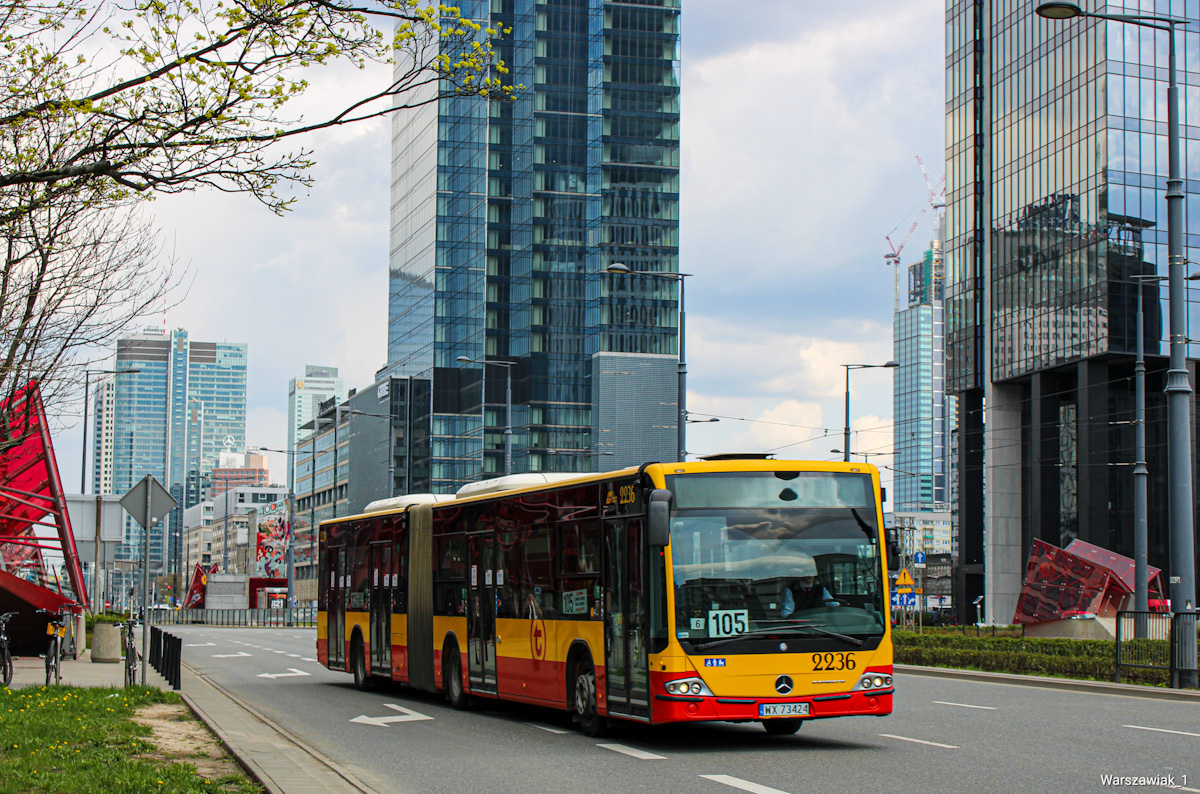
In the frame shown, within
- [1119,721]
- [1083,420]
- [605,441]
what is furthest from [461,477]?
[1119,721]

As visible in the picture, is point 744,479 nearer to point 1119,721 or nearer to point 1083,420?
point 1119,721

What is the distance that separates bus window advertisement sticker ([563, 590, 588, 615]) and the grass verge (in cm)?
463

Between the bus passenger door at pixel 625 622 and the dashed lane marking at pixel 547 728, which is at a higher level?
the bus passenger door at pixel 625 622

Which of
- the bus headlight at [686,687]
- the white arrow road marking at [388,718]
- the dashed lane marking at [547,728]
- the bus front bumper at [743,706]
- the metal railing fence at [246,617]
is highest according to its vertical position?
the bus headlight at [686,687]

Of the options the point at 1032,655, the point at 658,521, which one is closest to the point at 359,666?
the point at 658,521

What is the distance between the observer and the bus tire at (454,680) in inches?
784

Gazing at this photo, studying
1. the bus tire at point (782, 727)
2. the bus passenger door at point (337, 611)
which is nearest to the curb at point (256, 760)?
the bus passenger door at point (337, 611)

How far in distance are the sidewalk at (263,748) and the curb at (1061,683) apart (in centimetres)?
1329

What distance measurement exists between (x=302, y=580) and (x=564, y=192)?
61.5 metres

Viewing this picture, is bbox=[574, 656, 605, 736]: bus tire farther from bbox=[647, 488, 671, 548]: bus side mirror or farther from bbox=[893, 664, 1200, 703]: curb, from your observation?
bbox=[893, 664, 1200, 703]: curb

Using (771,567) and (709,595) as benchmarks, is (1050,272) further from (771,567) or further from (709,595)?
(709,595)

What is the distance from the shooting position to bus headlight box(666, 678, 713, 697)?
13766 mm

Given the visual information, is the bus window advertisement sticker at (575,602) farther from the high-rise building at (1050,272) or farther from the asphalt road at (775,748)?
the high-rise building at (1050,272)

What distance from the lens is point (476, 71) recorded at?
11.2 m
